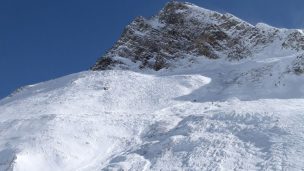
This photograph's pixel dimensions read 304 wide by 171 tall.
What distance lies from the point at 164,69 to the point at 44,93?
9.29 m

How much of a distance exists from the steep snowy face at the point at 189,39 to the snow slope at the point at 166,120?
6.05ft

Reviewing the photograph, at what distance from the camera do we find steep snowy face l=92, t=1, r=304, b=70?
137ft

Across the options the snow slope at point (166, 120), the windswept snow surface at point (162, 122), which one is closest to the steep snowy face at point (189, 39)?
the snow slope at point (166, 120)

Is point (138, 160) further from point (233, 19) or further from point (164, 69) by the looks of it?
point (233, 19)

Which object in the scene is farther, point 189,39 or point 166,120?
point 189,39

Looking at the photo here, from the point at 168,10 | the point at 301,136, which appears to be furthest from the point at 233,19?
the point at 301,136

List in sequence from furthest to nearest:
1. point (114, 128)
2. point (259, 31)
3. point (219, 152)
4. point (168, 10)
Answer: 1. point (168, 10)
2. point (259, 31)
3. point (114, 128)
4. point (219, 152)

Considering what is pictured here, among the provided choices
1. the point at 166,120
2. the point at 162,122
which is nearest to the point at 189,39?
the point at 166,120

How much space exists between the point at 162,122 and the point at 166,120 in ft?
1.21

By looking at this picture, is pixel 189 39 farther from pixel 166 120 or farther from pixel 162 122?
pixel 162 122

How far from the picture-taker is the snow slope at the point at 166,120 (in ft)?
67.9

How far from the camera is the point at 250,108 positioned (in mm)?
25844

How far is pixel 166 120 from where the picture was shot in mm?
26062

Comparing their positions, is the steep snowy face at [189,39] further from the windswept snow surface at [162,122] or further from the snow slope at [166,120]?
the windswept snow surface at [162,122]
